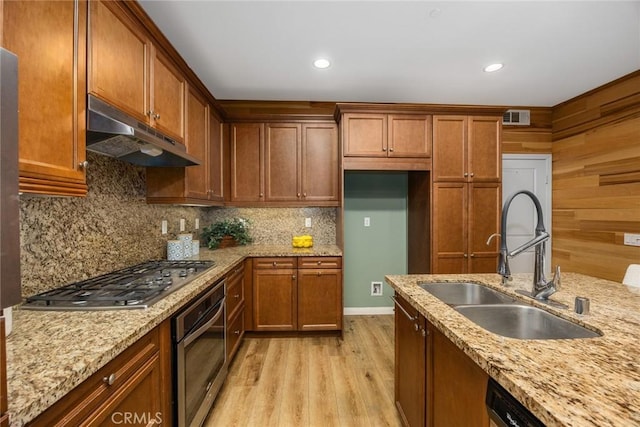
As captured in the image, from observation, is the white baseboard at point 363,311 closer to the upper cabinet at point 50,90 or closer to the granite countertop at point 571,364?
the granite countertop at point 571,364

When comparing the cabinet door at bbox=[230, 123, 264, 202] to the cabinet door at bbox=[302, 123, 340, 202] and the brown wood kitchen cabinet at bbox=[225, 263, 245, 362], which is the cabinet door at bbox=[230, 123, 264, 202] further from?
the brown wood kitchen cabinet at bbox=[225, 263, 245, 362]

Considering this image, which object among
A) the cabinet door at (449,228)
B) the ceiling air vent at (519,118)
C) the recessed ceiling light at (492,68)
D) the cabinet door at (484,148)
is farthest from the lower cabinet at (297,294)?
the ceiling air vent at (519,118)

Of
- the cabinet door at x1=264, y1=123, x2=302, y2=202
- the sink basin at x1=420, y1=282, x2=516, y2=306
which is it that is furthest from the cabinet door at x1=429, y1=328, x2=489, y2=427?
the cabinet door at x1=264, y1=123, x2=302, y2=202

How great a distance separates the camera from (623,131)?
2754 mm

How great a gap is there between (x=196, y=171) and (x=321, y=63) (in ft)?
4.91

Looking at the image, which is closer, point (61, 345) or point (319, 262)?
point (61, 345)

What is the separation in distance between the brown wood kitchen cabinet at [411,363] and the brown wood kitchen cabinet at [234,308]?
1.31m

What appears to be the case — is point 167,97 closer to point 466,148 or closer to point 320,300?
point 320,300

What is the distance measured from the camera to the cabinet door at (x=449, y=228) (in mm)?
2777

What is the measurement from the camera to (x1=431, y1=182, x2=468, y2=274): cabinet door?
278cm

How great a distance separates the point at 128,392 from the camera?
3.10 feet

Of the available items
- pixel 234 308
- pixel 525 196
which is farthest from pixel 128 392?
pixel 525 196

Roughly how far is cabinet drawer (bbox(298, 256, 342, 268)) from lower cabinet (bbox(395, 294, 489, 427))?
1.15 meters

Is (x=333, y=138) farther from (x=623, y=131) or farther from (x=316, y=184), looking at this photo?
(x=623, y=131)
